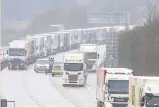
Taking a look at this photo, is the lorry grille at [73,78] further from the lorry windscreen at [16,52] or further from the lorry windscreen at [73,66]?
the lorry windscreen at [16,52]

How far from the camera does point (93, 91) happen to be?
134ft

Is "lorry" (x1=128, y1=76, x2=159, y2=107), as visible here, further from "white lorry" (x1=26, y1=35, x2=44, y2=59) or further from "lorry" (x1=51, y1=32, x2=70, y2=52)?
"lorry" (x1=51, y1=32, x2=70, y2=52)

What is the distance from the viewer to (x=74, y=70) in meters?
43.2

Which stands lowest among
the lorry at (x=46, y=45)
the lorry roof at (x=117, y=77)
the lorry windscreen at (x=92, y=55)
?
the lorry roof at (x=117, y=77)

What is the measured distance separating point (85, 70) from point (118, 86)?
1762cm

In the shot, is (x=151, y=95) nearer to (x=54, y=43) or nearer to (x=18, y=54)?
(x=18, y=54)

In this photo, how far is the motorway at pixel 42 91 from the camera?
3261 centimetres

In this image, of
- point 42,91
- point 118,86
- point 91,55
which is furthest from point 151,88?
point 91,55

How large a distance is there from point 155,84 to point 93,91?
20643mm

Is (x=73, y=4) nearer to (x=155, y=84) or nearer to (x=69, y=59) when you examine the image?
(x=69, y=59)

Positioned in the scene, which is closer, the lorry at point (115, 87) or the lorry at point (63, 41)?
the lorry at point (115, 87)

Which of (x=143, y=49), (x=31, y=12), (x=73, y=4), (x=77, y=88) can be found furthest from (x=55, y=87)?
(x=31, y=12)

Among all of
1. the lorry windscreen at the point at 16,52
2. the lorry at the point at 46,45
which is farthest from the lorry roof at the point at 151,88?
the lorry at the point at 46,45

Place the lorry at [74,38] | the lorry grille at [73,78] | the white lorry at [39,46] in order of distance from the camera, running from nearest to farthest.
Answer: the lorry grille at [73,78] < the white lorry at [39,46] < the lorry at [74,38]
